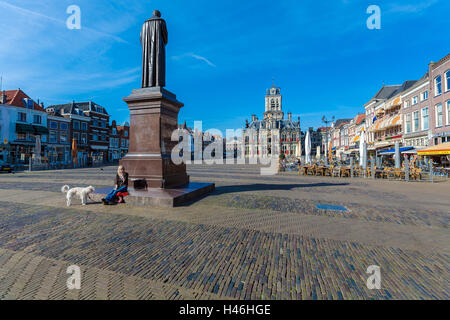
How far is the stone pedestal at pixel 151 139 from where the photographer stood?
7133mm

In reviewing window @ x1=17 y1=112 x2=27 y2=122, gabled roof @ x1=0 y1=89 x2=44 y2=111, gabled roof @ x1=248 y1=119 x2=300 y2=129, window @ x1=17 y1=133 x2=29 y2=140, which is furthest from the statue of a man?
gabled roof @ x1=248 y1=119 x2=300 y2=129

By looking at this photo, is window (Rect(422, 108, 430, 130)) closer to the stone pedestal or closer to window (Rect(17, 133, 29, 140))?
the stone pedestal

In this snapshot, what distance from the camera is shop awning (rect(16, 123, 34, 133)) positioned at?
33231 millimetres

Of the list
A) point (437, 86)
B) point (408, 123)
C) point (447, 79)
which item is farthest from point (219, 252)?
point (408, 123)

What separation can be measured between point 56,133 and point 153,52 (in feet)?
148

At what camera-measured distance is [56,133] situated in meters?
40.7

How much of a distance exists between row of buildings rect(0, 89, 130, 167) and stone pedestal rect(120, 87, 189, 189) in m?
27.0

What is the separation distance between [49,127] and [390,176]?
53.0 meters

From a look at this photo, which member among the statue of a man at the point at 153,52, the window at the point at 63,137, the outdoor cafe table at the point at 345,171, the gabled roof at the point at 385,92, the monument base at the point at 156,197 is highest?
the gabled roof at the point at 385,92

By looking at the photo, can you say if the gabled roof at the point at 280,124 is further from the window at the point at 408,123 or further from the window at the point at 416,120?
the window at the point at 416,120

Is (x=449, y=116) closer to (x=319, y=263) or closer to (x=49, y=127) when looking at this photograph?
(x=319, y=263)

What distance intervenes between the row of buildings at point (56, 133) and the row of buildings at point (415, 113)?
45.0m
